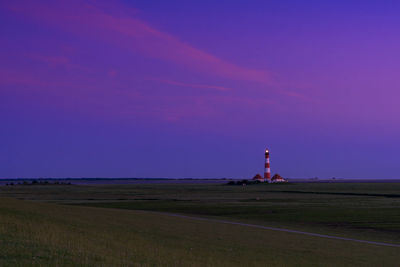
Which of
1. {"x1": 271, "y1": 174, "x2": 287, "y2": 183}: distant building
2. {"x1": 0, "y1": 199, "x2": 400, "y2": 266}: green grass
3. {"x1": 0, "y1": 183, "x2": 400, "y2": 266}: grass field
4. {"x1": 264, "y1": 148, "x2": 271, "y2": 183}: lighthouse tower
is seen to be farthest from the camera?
{"x1": 271, "y1": 174, "x2": 287, "y2": 183}: distant building

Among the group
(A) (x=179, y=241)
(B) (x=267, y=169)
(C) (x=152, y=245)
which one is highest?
(B) (x=267, y=169)

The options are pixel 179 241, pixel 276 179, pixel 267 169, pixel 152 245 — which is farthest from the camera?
pixel 276 179

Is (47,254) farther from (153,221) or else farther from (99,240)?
(153,221)

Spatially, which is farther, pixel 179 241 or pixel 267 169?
pixel 267 169

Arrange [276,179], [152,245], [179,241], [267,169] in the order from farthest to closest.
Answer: [276,179], [267,169], [179,241], [152,245]

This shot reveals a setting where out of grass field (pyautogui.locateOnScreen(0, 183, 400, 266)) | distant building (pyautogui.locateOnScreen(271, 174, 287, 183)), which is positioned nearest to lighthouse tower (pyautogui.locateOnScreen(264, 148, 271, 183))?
distant building (pyautogui.locateOnScreen(271, 174, 287, 183))

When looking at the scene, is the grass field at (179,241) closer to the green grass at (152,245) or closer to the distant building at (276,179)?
the green grass at (152,245)

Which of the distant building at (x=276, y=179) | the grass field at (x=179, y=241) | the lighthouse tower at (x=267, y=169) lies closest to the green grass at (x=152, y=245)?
the grass field at (x=179, y=241)

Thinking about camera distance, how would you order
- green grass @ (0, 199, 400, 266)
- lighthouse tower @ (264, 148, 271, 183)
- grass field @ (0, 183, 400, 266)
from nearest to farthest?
1. green grass @ (0, 199, 400, 266)
2. grass field @ (0, 183, 400, 266)
3. lighthouse tower @ (264, 148, 271, 183)

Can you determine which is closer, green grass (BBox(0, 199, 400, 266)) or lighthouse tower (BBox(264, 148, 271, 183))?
green grass (BBox(0, 199, 400, 266))

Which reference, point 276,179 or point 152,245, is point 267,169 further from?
point 152,245

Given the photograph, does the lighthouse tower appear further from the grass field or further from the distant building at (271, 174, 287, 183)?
the grass field

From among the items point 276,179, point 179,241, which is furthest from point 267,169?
point 179,241

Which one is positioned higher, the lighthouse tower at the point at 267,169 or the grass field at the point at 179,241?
the lighthouse tower at the point at 267,169
